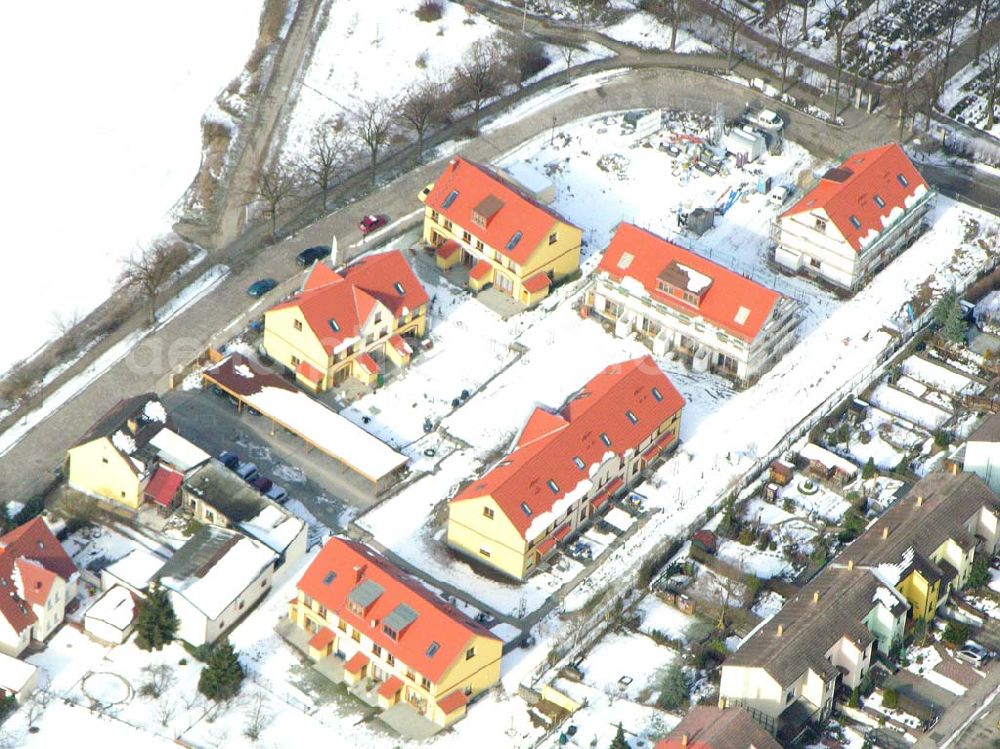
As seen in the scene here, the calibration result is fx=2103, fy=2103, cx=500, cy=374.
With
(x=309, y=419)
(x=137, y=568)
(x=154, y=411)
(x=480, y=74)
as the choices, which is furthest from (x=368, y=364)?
(x=480, y=74)

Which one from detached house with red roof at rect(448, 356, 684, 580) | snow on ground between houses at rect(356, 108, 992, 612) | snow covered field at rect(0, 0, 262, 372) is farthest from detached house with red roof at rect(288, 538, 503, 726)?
snow covered field at rect(0, 0, 262, 372)

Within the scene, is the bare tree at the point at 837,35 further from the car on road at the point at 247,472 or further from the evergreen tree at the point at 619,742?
the evergreen tree at the point at 619,742

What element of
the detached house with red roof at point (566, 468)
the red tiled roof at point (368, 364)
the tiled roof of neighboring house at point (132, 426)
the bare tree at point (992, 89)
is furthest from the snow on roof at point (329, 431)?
the bare tree at point (992, 89)

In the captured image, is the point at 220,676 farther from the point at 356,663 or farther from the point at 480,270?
the point at 480,270

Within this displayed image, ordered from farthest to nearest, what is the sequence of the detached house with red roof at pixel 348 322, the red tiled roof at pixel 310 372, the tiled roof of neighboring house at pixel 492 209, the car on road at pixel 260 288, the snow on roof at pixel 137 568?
the car on road at pixel 260 288
the tiled roof of neighboring house at pixel 492 209
the red tiled roof at pixel 310 372
the detached house with red roof at pixel 348 322
the snow on roof at pixel 137 568

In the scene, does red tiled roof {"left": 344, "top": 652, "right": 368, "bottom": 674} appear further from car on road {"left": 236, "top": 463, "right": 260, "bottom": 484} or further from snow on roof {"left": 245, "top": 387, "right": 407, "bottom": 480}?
car on road {"left": 236, "top": 463, "right": 260, "bottom": 484}

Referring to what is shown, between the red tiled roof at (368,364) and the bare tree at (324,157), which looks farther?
the bare tree at (324,157)
